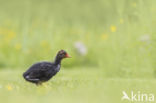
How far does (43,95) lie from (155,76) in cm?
502

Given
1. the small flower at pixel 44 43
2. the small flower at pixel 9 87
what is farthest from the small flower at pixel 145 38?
the small flower at pixel 9 87

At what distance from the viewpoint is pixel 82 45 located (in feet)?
49.0

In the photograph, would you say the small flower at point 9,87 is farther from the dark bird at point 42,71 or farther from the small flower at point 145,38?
the small flower at point 145,38

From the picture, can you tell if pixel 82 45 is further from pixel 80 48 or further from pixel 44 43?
pixel 44 43

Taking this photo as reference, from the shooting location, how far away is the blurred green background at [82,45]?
736 centimetres

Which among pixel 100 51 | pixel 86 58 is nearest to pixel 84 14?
pixel 86 58

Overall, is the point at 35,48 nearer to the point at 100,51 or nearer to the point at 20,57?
the point at 20,57

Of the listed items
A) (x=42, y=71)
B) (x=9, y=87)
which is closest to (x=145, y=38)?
(x=9, y=87)

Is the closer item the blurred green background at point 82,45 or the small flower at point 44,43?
the blurred green background at point 82,45

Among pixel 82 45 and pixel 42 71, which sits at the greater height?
pixel 82 45

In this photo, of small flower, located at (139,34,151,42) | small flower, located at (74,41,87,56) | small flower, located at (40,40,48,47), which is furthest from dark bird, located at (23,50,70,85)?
small flower, located at (74,41,87,56)

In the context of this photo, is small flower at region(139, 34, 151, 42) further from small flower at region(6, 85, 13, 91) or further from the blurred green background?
small flower at region(6, 85, 13, 91)

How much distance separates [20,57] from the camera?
1385 centimetres

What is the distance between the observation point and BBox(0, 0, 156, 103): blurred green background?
7.36 meters
